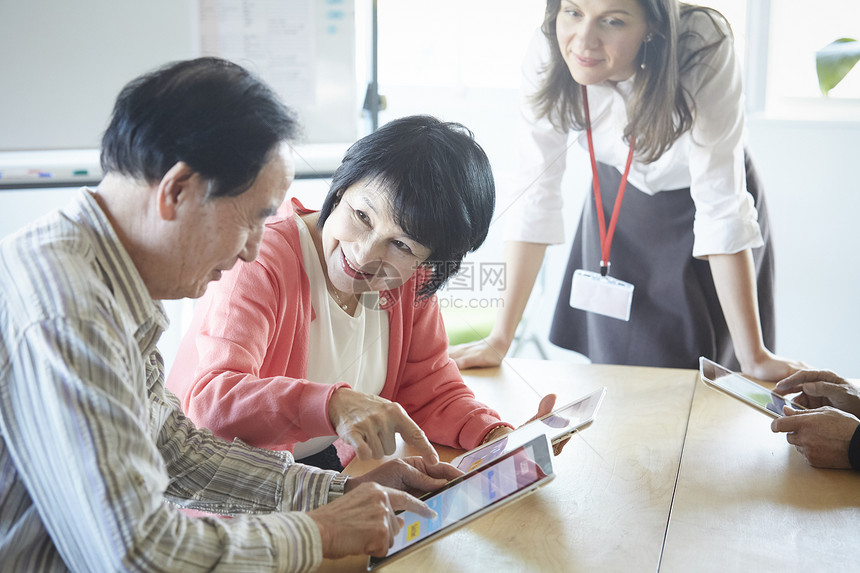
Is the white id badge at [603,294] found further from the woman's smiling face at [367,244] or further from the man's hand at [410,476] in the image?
the man's hand at [410,476]

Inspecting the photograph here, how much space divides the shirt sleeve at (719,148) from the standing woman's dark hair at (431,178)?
2.21 ft

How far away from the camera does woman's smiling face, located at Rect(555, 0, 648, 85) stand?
162cm

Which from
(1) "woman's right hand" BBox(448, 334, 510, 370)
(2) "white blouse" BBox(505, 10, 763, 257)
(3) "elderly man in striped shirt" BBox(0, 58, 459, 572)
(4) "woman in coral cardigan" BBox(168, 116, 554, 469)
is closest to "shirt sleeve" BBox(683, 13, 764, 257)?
(2) "white blouse" BBox(505, 10, 763, 257)

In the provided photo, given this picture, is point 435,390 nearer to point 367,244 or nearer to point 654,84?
point 367,244

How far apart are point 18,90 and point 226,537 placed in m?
1.79

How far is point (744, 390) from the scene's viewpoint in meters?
1.29

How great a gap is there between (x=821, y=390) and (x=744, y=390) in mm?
132

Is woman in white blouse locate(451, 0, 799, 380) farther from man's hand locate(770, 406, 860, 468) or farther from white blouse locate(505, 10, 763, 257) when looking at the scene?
man's hand locate(770, 406, 860, 468)

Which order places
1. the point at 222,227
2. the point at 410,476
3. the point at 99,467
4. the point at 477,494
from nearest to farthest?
1. the point at 99,467
2. the point at 222,227
3. the point at 477,494
4. the point at 410,476

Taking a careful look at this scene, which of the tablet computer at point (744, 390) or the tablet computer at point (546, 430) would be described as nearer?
the tablet computer at point (546, 430)

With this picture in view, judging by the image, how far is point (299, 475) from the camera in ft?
3.06

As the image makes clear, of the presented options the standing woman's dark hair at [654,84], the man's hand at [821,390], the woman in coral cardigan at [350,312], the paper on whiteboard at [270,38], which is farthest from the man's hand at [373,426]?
the paper on whiteboard at [270,38]

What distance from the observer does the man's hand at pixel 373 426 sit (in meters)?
0.93

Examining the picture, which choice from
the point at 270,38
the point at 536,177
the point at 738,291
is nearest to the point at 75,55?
the point at 270,38
